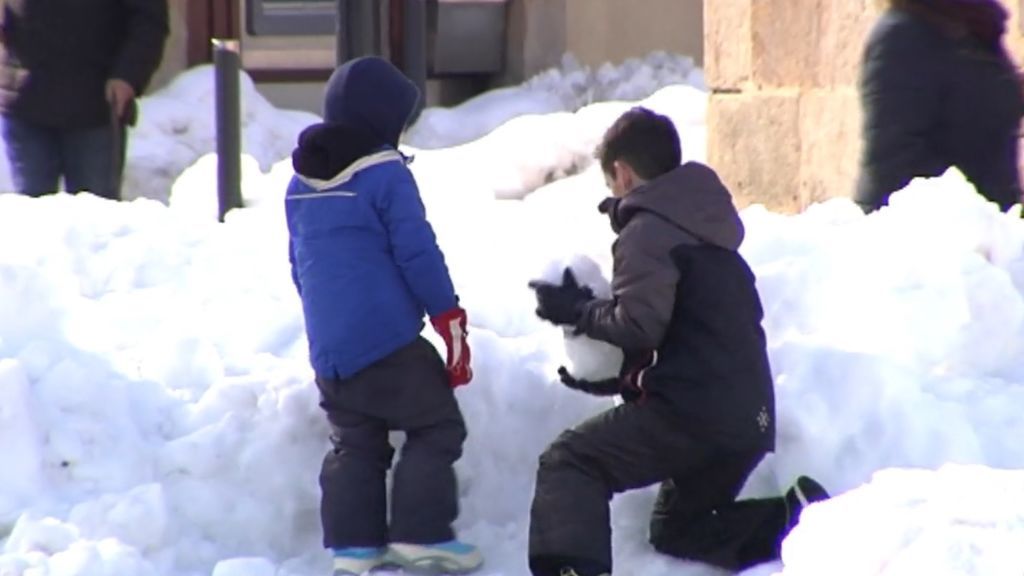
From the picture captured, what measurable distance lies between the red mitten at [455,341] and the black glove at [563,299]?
190mm

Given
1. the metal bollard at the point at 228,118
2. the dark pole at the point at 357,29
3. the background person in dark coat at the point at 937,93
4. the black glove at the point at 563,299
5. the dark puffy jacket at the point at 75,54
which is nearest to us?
the black glove at the point at 563,299

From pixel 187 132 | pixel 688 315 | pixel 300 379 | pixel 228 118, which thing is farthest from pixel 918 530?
pixel 187 132

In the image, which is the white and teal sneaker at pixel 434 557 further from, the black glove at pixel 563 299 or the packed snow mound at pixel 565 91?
the packed snow mound at pixel 565 91

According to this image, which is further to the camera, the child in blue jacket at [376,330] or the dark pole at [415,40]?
the dark pole at [415,40]

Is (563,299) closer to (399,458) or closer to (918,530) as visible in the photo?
(399,458)

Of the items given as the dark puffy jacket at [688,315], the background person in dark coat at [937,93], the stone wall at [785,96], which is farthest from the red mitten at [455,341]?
the stone wall at [785,96]

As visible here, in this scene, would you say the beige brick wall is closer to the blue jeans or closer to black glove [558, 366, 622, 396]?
the blue jeans

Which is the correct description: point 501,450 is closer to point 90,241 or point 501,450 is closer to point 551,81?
point 90,241

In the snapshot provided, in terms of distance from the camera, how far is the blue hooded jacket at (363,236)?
17.6 feet

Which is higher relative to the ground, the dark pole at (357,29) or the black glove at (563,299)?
the dark pole at (357,29)

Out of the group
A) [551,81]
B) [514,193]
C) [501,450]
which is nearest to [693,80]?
[551,81]

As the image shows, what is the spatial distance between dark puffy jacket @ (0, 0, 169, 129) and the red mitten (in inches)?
107

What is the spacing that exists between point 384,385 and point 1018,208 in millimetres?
2188

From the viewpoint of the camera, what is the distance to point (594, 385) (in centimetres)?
544
